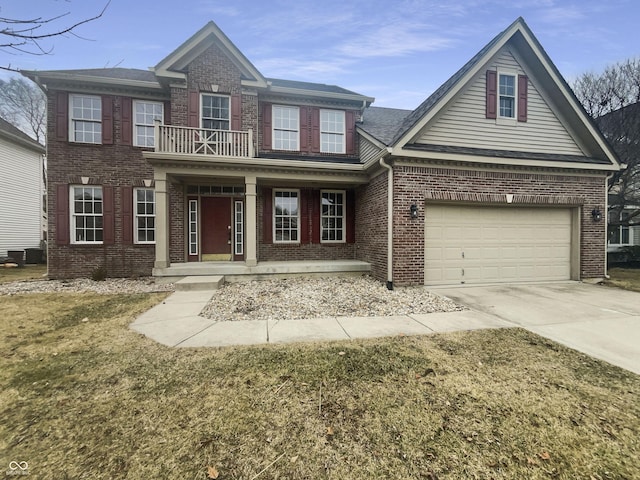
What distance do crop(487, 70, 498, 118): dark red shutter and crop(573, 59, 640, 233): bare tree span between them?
8496mm

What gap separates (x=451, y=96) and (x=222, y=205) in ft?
26.2

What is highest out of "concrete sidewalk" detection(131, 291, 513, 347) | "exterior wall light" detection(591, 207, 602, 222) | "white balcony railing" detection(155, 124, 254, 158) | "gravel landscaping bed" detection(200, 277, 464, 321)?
"white balcony railing" detection(155, 124, 254, 158)

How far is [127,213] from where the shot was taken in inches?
381

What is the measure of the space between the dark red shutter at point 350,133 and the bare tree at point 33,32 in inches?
346

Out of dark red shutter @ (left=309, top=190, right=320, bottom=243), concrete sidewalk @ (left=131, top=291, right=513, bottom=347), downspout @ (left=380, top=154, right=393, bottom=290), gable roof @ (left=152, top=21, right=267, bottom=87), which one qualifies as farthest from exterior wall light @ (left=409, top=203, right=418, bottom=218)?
gable roof @ (left=152, top=21, right=267, bottom=87)

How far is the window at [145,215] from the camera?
983 cm

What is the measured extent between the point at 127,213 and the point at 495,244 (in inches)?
470

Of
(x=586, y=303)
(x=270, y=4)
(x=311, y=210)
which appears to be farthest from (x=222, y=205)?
(x=586, y=303)

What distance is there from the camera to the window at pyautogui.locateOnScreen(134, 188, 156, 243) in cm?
983

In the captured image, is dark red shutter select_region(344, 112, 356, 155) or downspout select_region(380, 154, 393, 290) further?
dark red shutter select_region(344, 112, 356, 155)

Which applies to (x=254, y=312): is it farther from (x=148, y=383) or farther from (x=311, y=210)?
(x=311, y=210)

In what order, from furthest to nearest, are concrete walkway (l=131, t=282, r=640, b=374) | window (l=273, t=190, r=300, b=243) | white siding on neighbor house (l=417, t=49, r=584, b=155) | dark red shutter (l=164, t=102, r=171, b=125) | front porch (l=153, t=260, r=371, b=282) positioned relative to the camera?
window (l=273, t=190, r=300, b=243), dark red shutter (l=164, t=102, r=171, b=125), front porch (l=153, t=260, r=371, b=282), white siding on neighbor house (l=417, t=49, r=584, b=155), concrete walkway (l=131, t=282, r=640, b=374)

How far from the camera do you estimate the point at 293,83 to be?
1191 centimetres

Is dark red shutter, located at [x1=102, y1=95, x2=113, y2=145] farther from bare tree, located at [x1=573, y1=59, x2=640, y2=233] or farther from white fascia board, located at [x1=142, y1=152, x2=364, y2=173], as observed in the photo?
bare tree, located at [x1=573, y1=59, x2=640, y2=233]
